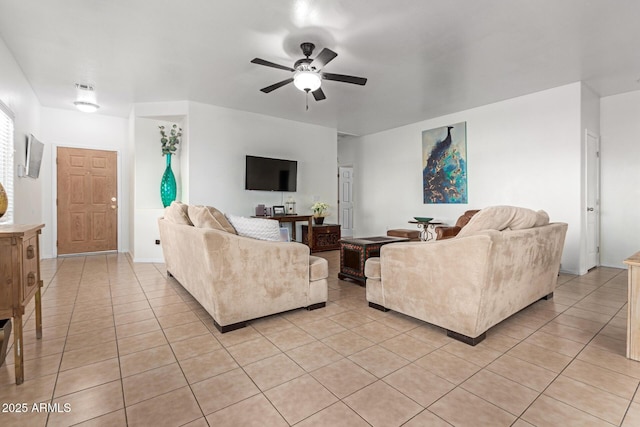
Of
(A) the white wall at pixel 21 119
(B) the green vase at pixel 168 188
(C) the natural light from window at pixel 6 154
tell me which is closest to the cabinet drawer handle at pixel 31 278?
(C) the natural light from window at pixel 6 154

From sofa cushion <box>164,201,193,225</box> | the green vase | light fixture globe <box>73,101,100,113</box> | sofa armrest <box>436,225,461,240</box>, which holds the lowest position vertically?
sofa armrest <box>436,225,461,240</box>

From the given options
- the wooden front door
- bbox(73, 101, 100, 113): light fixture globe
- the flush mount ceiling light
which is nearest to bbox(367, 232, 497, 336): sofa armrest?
the flush mount ceiling light

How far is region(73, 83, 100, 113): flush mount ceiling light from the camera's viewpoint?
14.9 feet

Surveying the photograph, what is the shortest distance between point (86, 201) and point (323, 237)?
4655 millimetres

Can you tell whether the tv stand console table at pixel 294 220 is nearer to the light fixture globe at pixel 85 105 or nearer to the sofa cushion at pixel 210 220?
the sofa cushion at pixel 210 220

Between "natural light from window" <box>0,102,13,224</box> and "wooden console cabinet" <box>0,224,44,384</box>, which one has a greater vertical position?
"natural light from window" <box>0,102,13,224</box>

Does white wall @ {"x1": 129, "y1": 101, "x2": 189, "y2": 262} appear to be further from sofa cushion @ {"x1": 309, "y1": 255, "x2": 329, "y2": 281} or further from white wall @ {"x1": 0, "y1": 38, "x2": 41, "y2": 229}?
sofa cushion @ {"x1": 309, "y1": 255, "x2": 329, "y2": 281}

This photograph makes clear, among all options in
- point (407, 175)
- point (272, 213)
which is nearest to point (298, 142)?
point (272, 213)

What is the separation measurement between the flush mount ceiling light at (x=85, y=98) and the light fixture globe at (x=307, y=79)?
3.44 metres

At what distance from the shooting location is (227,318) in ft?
7.93

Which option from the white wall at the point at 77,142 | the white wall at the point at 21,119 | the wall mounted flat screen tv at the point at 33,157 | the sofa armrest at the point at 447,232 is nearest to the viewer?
the white wall at the point at 21,119

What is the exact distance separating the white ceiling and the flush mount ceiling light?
0.11 m

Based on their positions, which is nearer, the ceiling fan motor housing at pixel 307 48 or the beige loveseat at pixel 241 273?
the beige loveseat at pixel 241 273

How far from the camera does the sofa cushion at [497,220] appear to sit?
224cm
